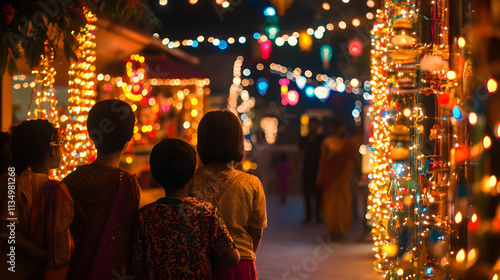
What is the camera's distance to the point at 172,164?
2.47 m

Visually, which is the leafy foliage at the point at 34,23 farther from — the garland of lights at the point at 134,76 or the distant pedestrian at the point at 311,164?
the distant pedestrian at the point at 311,164

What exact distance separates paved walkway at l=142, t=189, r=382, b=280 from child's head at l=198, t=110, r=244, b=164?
117 inches

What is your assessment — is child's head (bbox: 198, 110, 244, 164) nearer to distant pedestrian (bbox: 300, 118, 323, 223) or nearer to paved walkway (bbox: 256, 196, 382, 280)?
paved walkway (bbox: 256, 196, 382, 280)

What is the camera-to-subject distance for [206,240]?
2441 millimetres

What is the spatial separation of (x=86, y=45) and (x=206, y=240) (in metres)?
3.01

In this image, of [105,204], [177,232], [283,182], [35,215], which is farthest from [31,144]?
[283,182]

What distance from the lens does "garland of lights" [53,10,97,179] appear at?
15.4ft

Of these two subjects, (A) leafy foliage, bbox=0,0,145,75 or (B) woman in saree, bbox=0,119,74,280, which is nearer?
(B) woman in saree, bbox=0,119,74,280

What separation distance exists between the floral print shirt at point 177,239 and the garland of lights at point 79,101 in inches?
97.9

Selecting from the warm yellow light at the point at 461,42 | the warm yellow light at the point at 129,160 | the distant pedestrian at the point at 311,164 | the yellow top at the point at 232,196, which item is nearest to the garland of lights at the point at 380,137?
the warm yellow light at the point at 461,42

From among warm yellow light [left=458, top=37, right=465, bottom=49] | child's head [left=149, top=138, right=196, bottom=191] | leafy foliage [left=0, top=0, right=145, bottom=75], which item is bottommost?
child's head [left=149, top=138, right=196, bottom=191]

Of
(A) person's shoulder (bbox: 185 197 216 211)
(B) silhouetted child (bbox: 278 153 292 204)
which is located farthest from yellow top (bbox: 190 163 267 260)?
(B) silhouetted child (bbox: 278 153 292 204)

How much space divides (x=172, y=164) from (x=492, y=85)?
1.43 metres

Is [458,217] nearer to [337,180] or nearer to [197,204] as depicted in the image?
[197,204]
